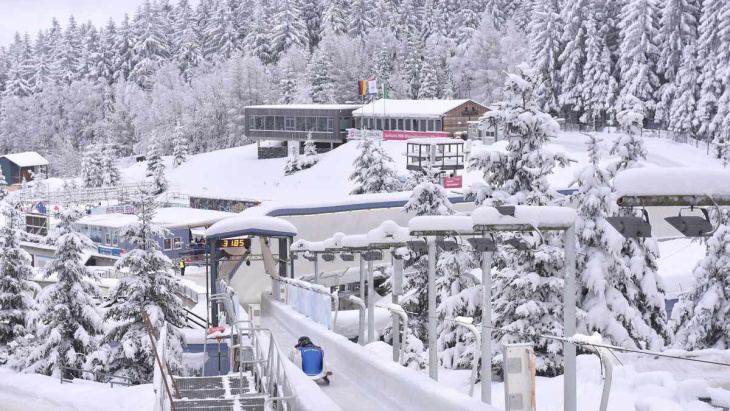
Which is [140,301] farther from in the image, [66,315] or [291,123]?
[291,123]

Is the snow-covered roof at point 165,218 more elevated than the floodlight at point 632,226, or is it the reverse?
the floodlight at point 632,226

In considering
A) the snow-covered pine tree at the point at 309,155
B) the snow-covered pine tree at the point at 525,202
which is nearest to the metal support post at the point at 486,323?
the snow-covered pine tree at the point at 525,202

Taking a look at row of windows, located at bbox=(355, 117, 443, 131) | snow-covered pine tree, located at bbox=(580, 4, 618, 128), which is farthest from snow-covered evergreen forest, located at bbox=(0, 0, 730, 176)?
row of windows, located at bbox=(355, 117, 443, 131)

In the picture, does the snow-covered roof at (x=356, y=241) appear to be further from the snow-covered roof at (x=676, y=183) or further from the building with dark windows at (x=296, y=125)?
the building with dark windows at (x=296, y=125)

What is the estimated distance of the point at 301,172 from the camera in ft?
298

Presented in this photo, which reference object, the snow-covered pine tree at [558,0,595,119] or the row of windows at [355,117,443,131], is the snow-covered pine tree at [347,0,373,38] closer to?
the row of windows at [355,117,443,131]

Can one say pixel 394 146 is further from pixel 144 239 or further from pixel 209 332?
pixel 209 332

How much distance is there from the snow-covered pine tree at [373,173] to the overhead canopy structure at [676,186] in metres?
44.6

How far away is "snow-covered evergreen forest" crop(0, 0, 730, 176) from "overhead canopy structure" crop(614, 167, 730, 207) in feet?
204

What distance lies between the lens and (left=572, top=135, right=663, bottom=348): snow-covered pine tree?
23438 mm

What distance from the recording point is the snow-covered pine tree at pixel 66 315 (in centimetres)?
3241

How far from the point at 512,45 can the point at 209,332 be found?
318 ft

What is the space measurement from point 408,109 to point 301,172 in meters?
11.0

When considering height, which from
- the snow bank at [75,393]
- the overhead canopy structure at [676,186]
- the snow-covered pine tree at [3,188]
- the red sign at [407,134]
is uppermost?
the red sign at [407,134]
